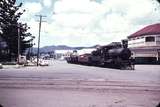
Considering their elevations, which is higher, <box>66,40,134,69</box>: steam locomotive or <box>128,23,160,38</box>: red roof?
<box>128,23,160,38</box>: red roof

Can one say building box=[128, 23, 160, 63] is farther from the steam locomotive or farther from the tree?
the tree

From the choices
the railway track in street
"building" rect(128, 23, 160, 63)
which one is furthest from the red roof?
the railway track in street

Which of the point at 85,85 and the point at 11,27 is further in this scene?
the point at 11,27

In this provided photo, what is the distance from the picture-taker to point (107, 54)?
1823 inches

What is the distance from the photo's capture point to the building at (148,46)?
63.4m

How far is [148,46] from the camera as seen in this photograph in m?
66.5

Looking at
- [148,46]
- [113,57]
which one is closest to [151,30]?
[148,46]

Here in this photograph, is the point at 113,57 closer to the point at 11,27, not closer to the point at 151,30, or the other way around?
the point at 11,27

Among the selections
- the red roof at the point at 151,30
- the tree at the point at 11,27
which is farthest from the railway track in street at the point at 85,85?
the red roof at the point at 151,30

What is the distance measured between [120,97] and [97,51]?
36.8 metres

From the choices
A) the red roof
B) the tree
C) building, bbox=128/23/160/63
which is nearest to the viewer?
the tree

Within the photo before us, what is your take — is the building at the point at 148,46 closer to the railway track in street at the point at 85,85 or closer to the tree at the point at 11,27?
the tree at the point at 11,27

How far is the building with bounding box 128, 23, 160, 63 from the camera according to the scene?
6338cm

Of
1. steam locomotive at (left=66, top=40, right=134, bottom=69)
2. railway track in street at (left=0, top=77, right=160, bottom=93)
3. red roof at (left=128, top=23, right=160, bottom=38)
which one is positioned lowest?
railway track in street at (left=0, top=77, right=160, bottom=93)
